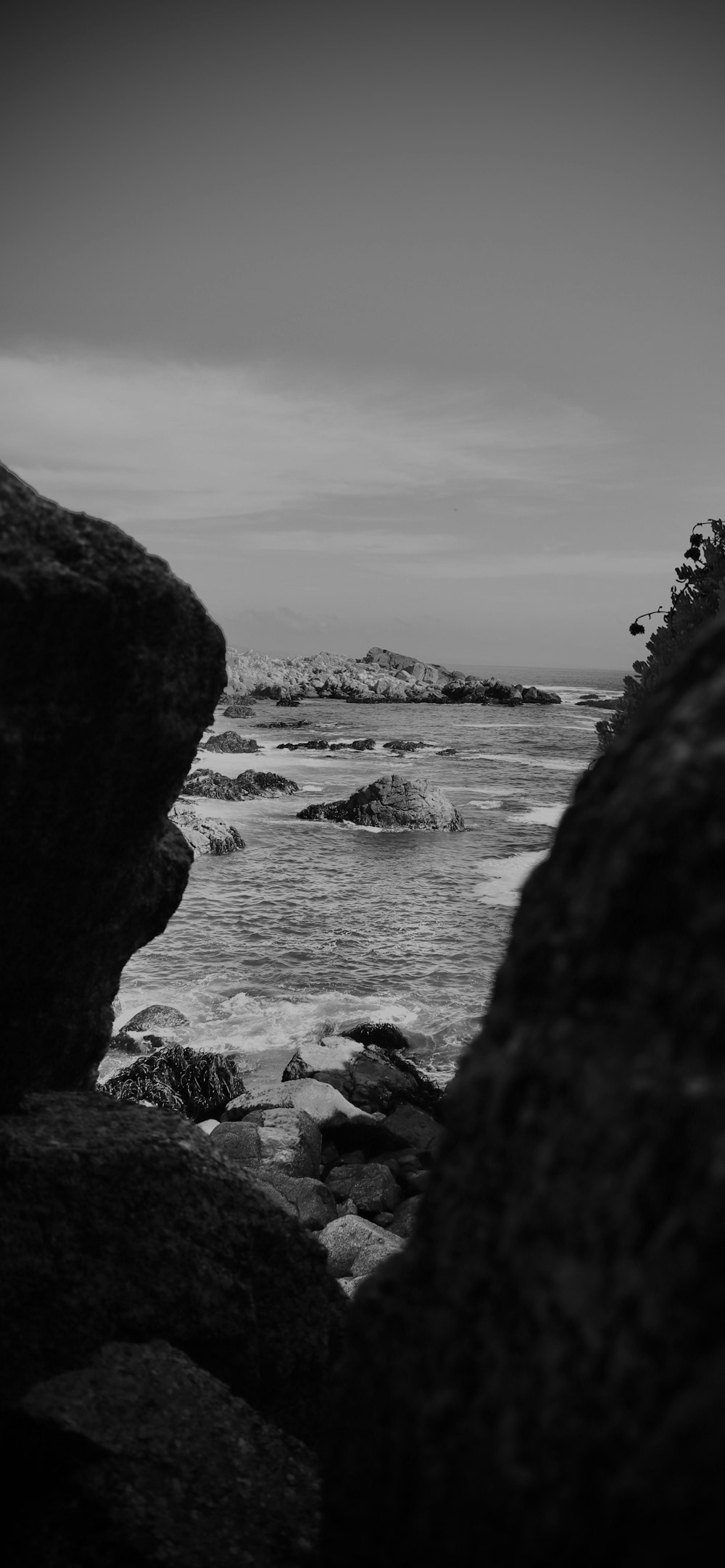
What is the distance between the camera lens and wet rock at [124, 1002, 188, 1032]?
17969mm

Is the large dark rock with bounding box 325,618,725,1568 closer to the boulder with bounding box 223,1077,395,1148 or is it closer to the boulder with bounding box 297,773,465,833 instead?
the boulder with bounding box 223,1077,395,1148

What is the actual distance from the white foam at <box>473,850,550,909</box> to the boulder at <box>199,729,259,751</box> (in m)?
32.0

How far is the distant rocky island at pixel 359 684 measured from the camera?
414 ft

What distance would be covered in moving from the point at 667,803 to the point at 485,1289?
1.21m

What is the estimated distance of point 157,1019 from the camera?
59.7ft

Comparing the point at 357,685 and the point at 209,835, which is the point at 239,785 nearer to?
the point at 209,835

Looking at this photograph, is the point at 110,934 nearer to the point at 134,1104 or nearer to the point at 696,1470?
the point at 134,1104

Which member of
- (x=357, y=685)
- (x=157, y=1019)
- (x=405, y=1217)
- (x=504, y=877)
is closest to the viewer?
(x=405, y=1217)

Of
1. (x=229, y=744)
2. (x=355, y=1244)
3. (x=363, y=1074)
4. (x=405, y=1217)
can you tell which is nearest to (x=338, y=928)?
(x=363, y=1074)

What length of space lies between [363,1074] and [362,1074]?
0.03m

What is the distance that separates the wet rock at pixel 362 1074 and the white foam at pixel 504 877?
10817mm

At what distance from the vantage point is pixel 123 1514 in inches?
147

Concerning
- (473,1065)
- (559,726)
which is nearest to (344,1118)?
(473,1065)

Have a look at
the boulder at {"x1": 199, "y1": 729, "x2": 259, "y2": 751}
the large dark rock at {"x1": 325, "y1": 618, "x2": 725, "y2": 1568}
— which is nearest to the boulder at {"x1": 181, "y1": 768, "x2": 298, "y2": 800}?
the boulder at {"x1": 199, "y1": 729, "x2": 259, "y2": 751}
